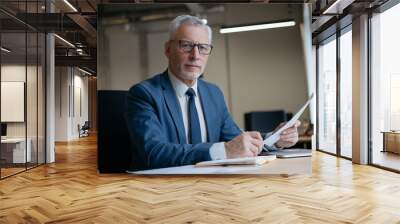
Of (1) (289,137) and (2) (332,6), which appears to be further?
(2) (332,6)

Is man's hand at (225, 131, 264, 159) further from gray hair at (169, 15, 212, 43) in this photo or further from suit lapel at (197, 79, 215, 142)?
gray hair at (169, 15, 212, 43)

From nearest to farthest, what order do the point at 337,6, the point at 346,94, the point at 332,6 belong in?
the point at 332,6
the point at 337,6
the point at 346,94

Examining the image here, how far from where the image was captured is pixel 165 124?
17.1 ft

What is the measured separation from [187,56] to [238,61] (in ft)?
2.39

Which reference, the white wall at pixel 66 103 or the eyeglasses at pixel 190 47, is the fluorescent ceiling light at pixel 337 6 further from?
the white wall at pixel 66 103

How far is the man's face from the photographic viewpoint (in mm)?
5371

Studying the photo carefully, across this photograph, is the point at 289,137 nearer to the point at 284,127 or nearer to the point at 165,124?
the point at 284,127

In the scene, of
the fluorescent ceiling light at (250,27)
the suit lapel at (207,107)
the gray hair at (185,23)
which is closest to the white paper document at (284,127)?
the suit lapel at (207,107)

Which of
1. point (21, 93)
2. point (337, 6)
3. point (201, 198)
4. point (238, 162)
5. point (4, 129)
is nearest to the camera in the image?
point (201, 198)

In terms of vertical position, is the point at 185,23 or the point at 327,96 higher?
the point at 185,23

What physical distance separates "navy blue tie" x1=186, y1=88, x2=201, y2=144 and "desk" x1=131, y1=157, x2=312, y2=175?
0.36m

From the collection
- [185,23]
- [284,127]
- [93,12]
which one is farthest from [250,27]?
[93,12]

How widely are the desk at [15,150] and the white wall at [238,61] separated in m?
1.96

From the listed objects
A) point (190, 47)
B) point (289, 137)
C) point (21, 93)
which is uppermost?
point (190, 47)
